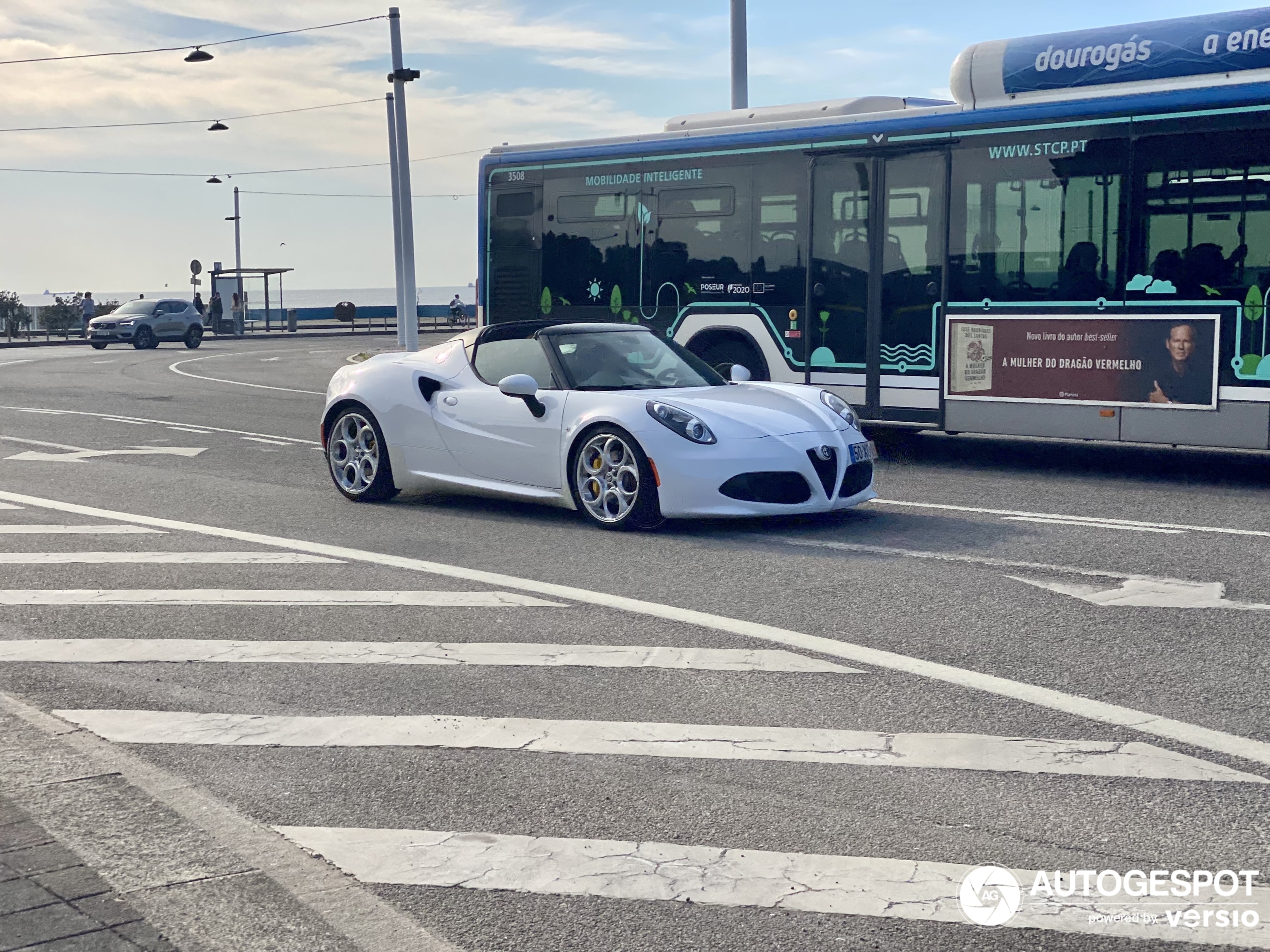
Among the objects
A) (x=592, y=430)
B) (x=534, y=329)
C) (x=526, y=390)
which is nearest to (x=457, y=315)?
(x=534, y=329)

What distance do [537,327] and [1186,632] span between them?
5.10 metres

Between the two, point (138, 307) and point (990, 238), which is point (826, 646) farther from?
point (138, 307)

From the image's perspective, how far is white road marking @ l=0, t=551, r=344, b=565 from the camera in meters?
8.18

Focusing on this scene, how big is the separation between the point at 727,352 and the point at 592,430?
207 inches

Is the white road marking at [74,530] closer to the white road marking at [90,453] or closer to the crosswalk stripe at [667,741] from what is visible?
the white road marking at [90,453]

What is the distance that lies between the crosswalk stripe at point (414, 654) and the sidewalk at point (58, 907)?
6.87 ft

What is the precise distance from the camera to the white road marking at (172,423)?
50.2 ft

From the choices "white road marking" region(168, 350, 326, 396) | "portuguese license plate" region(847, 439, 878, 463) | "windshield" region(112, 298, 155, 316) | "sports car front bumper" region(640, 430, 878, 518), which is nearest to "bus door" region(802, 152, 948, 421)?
"portuguese license plate" region(847, 439, 878, 463)

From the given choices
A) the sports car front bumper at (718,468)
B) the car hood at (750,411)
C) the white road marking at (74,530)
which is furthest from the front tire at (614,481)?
the white road marking at (74,530)

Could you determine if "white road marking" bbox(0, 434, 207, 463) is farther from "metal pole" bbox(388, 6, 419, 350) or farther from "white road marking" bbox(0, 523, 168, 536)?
"metal pole" bbox(388, 6, 419, 350)

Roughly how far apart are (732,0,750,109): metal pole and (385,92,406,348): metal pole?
351 inches

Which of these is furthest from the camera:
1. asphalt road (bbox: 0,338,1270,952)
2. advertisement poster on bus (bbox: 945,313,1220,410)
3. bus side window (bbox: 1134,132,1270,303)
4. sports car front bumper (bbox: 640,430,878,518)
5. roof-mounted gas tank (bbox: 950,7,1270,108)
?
advertisement poster on bus (bbox: 945,313,1220,410)

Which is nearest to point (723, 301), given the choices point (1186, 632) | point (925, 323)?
point (925, 323)

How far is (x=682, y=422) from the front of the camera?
347 inches
